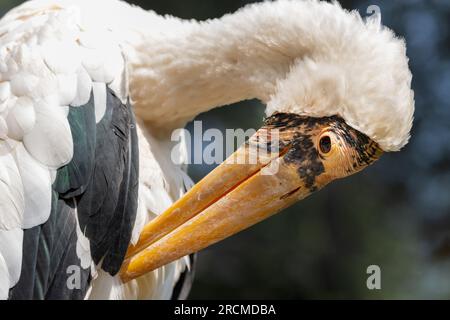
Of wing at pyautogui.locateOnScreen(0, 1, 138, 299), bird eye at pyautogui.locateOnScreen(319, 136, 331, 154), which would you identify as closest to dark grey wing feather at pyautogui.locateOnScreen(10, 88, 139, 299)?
wing at pyautogui.locateOnScreen(0, 1, 138, 299)

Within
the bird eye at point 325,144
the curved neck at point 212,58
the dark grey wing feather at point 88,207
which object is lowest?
the dark grey wing feather at point 88,207

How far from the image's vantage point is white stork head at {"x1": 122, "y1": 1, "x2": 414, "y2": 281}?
8.63 ft

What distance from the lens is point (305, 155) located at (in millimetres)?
2711

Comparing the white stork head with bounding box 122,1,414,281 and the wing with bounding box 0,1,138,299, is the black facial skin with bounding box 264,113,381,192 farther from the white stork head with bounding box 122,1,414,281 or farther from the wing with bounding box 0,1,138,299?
the wing with bounding box 0,1,138,299

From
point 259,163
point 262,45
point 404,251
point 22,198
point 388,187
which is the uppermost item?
point 388,187

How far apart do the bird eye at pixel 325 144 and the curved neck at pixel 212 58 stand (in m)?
0.28

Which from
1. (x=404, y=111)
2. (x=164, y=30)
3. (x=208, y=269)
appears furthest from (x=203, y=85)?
(x=208, y=269)

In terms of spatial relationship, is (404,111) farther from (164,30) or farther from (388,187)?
(388,187)

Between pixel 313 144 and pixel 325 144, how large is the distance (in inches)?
1.8

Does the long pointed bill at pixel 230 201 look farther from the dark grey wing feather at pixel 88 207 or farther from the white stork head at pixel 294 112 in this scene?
the dark grey wing feather at pixel 88 207

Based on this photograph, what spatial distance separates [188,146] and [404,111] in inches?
51.3

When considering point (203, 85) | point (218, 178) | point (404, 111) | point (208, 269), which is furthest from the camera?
point (208, 269)

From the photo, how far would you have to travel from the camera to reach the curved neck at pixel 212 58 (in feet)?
9.19

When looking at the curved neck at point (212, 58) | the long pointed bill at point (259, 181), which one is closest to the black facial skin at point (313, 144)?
the long pointed bill at point (259, 181)
